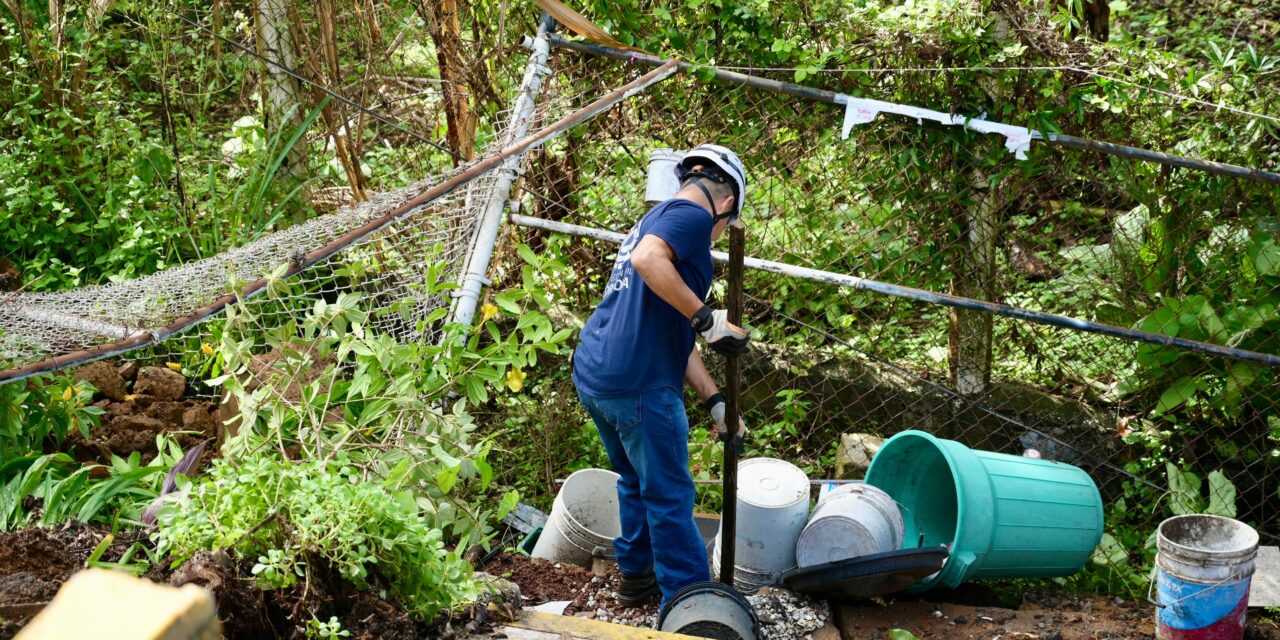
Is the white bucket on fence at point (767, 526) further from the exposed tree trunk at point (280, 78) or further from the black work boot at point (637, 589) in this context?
the exposed tree trunk at point (280, 78)

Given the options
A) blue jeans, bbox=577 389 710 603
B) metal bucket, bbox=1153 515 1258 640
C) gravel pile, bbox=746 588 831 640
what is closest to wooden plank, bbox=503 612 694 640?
blue jeans, bbox=577 389 710 603

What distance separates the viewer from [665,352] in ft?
11.8

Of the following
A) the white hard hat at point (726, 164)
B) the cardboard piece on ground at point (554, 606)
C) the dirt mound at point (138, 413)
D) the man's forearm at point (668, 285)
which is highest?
the white hard hat at point (726, 164)

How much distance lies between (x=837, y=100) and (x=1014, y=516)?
1.78 meters

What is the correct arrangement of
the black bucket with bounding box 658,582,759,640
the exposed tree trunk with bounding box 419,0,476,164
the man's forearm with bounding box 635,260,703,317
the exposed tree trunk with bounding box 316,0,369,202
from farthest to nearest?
1. the exposed tree trunk with bounding box 316,0,369,202
2. the exposed tree trunk with bounding box 419,0,476,164
3. the man's forearm with bounding box 635,260,703,317
4. the black bucket with bounding box 658,582,759,640

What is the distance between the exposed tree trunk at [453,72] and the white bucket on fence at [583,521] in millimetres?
1752

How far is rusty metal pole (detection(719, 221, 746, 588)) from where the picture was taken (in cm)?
353

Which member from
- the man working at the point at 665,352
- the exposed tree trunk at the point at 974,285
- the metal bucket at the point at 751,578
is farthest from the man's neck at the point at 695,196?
the exposed tree trunk at the point at 974,285

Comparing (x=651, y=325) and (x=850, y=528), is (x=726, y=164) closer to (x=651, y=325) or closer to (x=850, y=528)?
(x=651, y=325)

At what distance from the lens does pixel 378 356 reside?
3.26 metres

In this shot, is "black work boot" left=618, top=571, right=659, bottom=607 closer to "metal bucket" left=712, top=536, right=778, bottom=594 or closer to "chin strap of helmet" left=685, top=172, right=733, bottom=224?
"metal bucket" left=712, top=536, right=778, bottom=594

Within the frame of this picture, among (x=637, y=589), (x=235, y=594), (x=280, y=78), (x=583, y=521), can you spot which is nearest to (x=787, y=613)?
(x=637, y=589)

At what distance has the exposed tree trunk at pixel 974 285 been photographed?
4.48m

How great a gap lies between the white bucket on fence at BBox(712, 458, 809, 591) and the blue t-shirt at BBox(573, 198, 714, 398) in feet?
2.09
